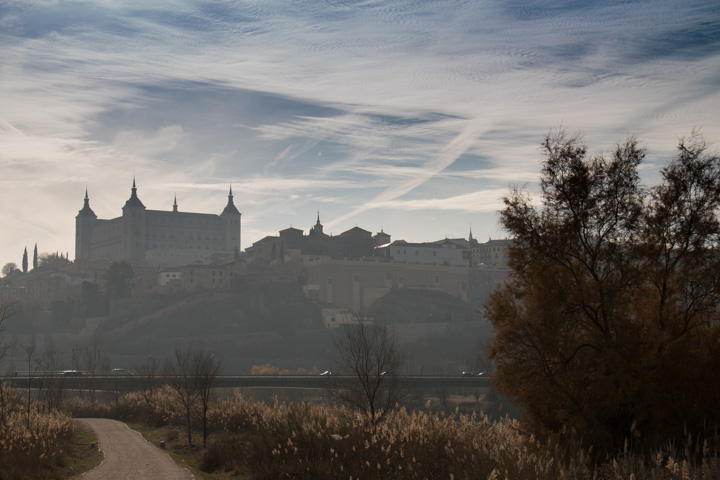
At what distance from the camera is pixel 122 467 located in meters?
17.0

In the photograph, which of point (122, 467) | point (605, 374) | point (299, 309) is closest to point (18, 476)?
point (122, 467)

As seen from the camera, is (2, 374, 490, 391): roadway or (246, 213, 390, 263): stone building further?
(246, 213, 390, 263): stone building

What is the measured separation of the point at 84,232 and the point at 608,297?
522 feet

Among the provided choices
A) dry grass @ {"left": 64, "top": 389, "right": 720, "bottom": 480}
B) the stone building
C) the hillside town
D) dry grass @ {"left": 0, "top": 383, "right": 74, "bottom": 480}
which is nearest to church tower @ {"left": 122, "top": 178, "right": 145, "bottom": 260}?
the hillside town

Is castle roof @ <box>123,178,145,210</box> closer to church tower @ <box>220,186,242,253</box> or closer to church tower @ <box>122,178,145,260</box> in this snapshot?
church tower @ <box>122,178,145,260</box>

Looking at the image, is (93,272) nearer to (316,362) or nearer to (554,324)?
(316,362)

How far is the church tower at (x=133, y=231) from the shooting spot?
147m

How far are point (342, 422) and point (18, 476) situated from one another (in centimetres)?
613

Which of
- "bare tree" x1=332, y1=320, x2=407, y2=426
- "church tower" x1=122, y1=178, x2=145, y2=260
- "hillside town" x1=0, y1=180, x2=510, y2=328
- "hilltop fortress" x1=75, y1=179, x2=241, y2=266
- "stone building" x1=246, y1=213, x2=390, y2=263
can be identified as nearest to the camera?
"bare tree" x1=332, y1=320, x2=407, y2=426

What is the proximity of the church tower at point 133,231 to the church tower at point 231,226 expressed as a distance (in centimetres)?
1683

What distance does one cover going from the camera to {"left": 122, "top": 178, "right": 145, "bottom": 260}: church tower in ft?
483

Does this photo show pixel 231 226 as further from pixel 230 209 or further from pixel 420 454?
pixel 420 454

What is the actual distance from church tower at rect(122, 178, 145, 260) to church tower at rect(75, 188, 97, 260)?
15633 mm

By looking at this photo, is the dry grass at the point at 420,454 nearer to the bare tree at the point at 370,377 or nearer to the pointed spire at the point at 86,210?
the bare tree at the point at 370,377
